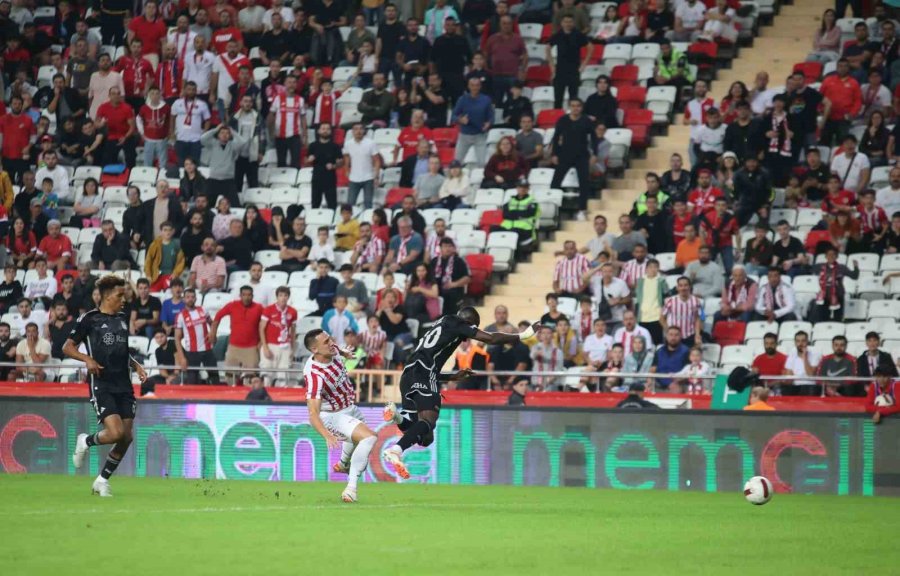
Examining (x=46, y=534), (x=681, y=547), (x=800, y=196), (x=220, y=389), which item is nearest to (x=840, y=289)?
(x=800, y=196)

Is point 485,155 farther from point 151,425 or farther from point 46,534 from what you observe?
point 46,534

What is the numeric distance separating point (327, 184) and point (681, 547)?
681 inches

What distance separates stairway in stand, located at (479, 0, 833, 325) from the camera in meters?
26.2

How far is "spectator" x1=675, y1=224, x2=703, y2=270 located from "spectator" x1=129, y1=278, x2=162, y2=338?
27.7ft

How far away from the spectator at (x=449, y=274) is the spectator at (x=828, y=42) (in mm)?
7224

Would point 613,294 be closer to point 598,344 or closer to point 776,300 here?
point 598,344

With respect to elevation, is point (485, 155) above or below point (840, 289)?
above

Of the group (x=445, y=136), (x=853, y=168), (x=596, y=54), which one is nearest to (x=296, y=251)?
(x=445, y=136)

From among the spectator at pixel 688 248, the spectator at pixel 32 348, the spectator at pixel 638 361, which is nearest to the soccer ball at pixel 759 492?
the spectator at pixel 638 361

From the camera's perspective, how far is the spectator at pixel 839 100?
1014 inches

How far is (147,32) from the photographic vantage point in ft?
104

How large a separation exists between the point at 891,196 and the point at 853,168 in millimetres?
850

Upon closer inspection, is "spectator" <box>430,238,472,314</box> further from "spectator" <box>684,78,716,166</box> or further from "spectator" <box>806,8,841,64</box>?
"spectator" <box>806,8,841,64</box>

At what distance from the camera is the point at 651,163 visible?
27719 millimetres
